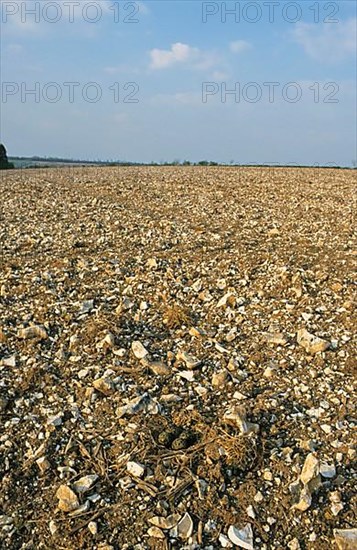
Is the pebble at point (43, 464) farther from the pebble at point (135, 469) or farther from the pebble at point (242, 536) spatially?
the pebble at point (242, 536)

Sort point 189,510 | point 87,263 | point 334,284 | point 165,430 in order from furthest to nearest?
point 87,263, point 334,284, point 165,430, point 189,510

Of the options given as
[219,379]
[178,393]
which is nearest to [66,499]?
[178,393]

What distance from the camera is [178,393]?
171 inches

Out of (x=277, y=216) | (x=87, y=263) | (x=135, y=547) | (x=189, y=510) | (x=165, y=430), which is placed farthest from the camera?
(x=277, y=216)

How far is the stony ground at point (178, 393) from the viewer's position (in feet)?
10.7

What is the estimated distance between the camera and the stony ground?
325 centimetres

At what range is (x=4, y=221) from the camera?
9992 mm

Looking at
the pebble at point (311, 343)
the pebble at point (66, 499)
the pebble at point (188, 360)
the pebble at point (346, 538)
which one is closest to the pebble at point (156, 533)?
the pebble at point (66, 499)

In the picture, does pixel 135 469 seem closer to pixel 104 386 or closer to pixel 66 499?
pixel 66 499

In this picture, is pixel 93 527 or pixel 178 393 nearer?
pixel 93 527

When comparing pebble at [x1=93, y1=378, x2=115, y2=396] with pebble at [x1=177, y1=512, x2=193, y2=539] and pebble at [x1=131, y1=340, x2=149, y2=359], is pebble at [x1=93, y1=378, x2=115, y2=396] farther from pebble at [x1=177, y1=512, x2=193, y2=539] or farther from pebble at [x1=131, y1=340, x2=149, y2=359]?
pebble at [x1=177, y1=512, x2=193, y2=539]

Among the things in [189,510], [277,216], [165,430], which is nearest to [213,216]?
Answer: [277,216]

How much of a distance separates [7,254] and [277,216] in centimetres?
488

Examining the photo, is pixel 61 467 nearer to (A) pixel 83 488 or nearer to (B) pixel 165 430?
(A) pixel 83 488
